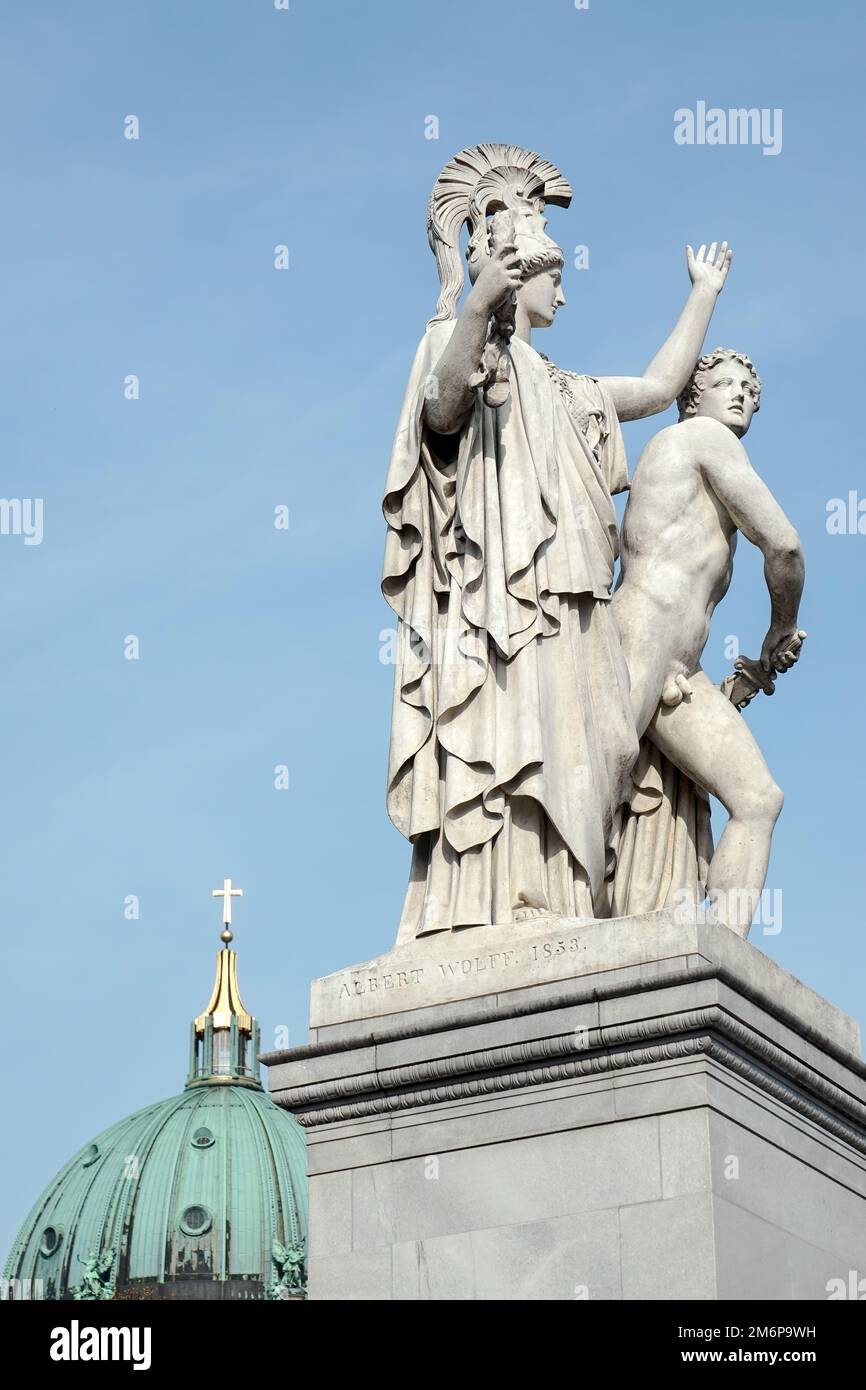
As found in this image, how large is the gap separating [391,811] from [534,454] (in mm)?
2120

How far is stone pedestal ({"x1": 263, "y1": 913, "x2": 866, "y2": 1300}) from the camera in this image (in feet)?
42.2

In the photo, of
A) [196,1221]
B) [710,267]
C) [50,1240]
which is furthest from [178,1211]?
[710,267]

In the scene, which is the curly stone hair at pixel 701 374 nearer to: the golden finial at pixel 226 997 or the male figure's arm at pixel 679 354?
the male figure's arm at pixel 679 354

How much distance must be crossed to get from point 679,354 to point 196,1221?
281ft

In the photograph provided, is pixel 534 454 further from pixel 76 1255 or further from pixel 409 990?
pixel 76 1255

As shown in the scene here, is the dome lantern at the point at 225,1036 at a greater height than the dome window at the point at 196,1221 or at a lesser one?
greater

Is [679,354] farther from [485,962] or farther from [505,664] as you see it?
[485,962]

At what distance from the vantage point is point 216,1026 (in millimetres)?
111062

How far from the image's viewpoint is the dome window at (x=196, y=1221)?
9850 centimetres

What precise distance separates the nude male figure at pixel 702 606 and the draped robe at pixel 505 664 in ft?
1.11

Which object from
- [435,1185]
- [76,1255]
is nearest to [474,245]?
[435,1185]

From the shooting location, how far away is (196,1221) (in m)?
98.8

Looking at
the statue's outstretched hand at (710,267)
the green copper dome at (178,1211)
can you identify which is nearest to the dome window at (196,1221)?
the green copper dome at (178,1211)
